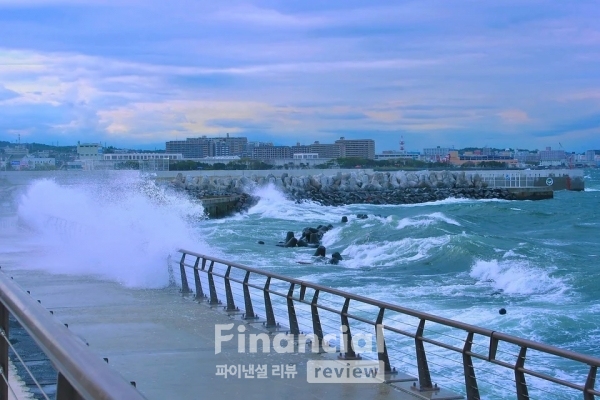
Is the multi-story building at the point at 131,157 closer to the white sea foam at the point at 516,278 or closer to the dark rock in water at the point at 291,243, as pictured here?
the dark rock in water at the point at 291,243

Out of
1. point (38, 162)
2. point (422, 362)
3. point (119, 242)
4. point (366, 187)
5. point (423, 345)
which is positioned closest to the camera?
point (422, 362)

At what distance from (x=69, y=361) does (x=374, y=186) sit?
8950 centimetres

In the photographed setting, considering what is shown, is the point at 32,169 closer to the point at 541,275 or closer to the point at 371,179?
the point at 371,179

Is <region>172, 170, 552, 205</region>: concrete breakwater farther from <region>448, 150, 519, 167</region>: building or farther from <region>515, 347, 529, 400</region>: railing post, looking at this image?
<region>448, 150, 519, 167</region>: building

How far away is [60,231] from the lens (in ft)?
92.8

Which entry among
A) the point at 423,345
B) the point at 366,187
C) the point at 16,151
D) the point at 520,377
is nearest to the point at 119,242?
the point at 423,345

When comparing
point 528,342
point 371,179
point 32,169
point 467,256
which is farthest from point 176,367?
point 371,179

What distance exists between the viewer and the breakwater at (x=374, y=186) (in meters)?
77.5

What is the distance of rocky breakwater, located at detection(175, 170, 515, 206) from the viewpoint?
7738cm

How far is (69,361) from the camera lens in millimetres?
2246

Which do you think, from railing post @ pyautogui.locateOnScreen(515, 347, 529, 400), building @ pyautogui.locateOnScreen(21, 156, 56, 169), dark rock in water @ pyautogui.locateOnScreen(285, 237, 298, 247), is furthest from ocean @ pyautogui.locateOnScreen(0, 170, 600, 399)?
building @ pyautogui.locateOnScreen(21, 156, 56, 169)

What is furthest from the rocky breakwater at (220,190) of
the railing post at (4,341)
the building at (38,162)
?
the railing post at (4,341)

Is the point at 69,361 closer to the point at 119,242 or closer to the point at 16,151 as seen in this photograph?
the point at 119,242

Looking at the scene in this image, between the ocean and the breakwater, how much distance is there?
24.7 meters
